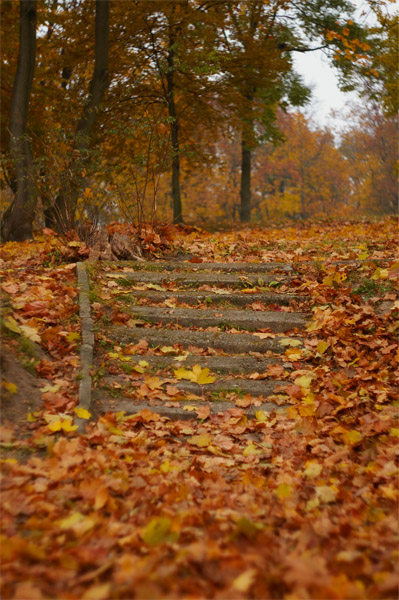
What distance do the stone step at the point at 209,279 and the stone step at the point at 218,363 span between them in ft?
5.55

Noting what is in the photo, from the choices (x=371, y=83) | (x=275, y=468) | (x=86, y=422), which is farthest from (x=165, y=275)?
(x=371, y=83)

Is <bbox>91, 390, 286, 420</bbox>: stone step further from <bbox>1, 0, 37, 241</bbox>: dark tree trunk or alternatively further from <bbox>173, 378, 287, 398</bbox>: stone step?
<bbox>1, 0, 37, 241</bbox>: dark tree trunk

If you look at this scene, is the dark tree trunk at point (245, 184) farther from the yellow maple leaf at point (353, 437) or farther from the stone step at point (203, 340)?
the yellow maple leaf at point (353, 437)

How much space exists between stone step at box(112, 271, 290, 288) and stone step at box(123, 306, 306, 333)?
0.86 metres

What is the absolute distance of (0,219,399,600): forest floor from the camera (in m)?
1.93

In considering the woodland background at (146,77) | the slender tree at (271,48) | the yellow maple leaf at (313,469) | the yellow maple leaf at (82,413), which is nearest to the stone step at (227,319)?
the yellow maple leaf at (82,413)

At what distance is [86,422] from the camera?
3.56 m

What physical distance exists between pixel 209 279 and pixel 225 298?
0.54 m

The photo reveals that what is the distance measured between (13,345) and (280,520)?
2.54 m

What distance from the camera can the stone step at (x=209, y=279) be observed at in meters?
6.32

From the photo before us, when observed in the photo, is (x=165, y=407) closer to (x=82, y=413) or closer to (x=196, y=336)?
(x=82, y=413)

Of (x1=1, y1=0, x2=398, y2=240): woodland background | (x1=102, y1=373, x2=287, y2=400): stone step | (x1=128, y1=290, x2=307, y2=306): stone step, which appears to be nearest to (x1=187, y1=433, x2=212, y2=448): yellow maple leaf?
(x1=102, y1=373, x2=287, y2=400): stone step

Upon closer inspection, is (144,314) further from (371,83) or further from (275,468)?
(371,83)

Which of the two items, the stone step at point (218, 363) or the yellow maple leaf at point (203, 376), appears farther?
the stone step at point (218, 363)
